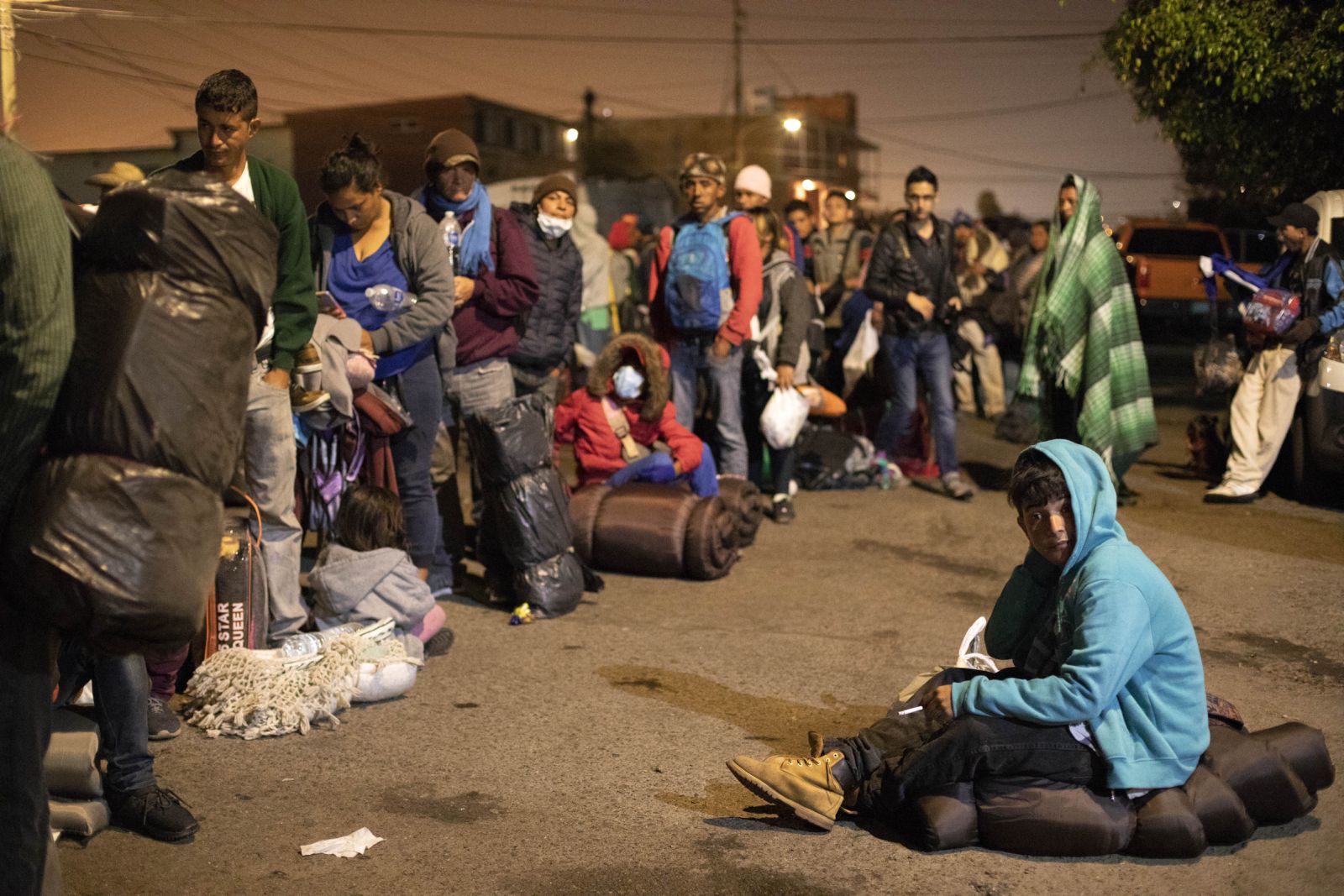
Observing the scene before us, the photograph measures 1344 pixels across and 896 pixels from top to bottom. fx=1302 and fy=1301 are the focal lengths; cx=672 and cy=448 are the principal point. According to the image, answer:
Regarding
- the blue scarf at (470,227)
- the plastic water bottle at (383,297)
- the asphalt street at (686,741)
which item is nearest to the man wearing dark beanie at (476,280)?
the blue scarf at (470,227)

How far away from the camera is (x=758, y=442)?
9734 millimetres

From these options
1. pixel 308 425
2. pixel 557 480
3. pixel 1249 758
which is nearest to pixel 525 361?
pixel 557 480

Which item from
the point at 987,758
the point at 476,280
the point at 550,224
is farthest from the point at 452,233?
the point at 987,758

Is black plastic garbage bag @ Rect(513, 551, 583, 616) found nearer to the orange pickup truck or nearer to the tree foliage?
the tree foliage

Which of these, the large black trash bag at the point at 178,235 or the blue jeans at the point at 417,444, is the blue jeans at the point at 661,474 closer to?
the blue jeans at the point at 417,444

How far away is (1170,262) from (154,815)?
938 inches

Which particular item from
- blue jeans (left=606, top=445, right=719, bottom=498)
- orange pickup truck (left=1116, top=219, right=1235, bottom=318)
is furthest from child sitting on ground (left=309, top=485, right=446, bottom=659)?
orange pickup truck (left=1116, top=219, right=1235, bottom=318)

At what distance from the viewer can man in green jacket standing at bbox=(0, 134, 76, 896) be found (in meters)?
2.52

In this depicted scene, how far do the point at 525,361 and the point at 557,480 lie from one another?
1.18 meters

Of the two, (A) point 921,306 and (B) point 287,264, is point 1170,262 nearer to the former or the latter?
(A) point 921,306

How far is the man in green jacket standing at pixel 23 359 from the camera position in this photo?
2.52 metres

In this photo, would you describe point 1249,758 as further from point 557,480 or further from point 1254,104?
point 1254,104

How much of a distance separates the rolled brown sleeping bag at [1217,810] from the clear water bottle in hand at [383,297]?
410 cm

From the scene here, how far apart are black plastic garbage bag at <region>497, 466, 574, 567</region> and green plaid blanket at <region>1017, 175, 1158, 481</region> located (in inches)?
155
